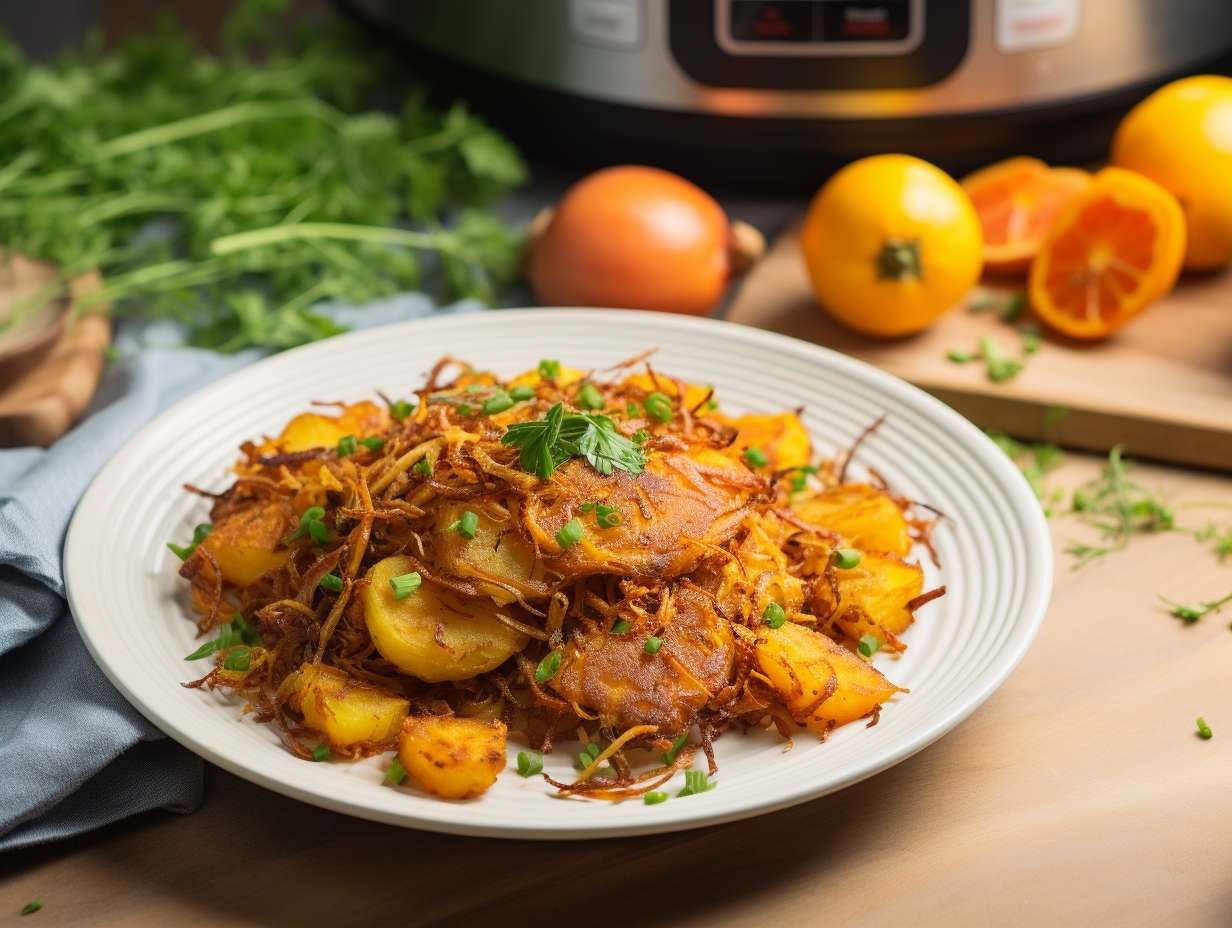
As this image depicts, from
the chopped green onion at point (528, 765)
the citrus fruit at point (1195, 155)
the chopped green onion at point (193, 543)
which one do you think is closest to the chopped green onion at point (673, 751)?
the chopped green onion at point (528, 765)

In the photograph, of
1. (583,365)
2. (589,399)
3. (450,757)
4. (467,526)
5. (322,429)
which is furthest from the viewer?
(583,365)

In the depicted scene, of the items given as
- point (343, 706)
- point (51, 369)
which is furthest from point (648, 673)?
point (51, 369)

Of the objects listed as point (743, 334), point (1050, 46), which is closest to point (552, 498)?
point (743, 334)

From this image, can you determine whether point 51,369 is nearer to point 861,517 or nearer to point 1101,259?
point 861,517

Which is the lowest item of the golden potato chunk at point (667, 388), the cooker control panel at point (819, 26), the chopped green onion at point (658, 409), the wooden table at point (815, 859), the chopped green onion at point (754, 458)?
the wooden table at point (815, 859)

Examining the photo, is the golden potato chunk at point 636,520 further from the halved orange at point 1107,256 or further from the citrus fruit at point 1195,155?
the citrus fruit at point 1195,155

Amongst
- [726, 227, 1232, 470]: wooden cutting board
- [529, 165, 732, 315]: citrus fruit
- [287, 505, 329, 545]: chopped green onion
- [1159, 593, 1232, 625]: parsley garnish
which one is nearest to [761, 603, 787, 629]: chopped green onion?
[287, 505, 329, 545]: chopped green onion

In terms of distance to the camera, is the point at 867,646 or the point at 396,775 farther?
the point at 867,646
